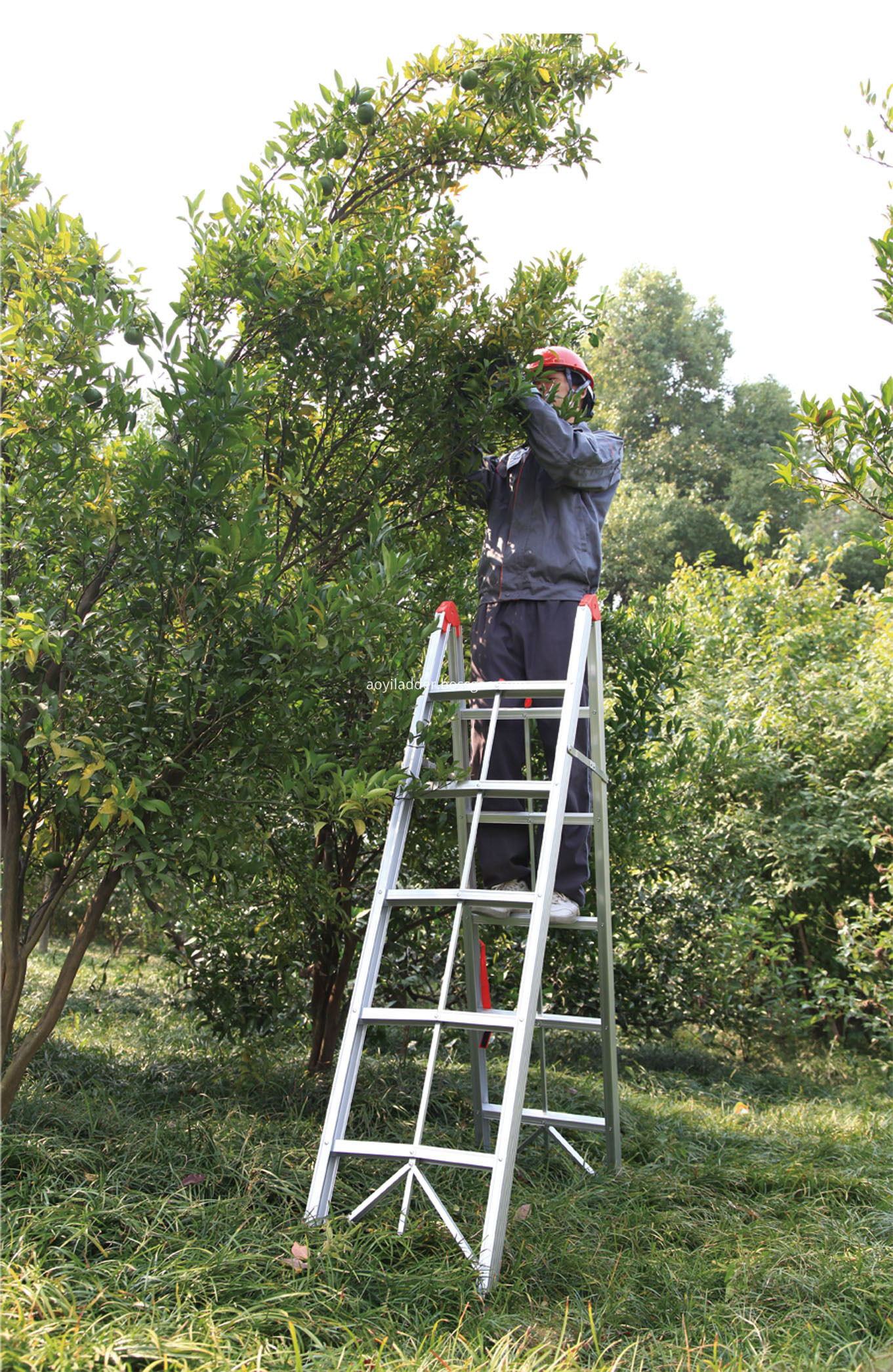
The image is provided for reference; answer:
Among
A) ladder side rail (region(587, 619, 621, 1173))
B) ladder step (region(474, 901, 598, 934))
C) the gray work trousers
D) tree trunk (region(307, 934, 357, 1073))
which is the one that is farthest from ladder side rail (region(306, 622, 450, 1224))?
tree trunk (region(307, 934, 357, 1073))

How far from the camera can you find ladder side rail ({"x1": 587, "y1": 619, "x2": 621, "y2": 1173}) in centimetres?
348

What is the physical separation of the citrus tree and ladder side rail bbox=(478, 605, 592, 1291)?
495mm

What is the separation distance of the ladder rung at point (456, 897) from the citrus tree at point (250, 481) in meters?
0.29

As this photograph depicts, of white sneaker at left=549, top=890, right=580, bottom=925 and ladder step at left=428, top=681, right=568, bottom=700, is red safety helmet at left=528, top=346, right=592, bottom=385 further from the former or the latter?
white sneaker at left=549, top=890, right=580, bottom=925

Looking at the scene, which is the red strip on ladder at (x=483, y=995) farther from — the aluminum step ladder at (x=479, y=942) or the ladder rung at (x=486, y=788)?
the ladder rung at (x=486, y=788)

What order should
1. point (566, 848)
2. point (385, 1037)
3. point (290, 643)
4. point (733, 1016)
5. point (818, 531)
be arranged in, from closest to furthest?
1. point (290, 643)
2. point (566, 848)
3. point (385, 1037)
4. point (733, 1016)
5. point (818, 531)

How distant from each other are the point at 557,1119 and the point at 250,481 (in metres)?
2.57

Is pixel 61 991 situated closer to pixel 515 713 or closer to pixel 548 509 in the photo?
pixel 515 713

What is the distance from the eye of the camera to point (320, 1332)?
214 cm

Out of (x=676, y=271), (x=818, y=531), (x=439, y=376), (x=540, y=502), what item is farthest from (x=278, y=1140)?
(x=676, y=271)

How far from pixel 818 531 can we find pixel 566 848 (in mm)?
21850

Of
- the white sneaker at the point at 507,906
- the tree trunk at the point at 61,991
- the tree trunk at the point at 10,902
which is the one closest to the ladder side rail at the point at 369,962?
the white sneaker at the point at 507,906

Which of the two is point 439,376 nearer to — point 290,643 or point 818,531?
point 290,643

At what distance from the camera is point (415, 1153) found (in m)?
2.55
